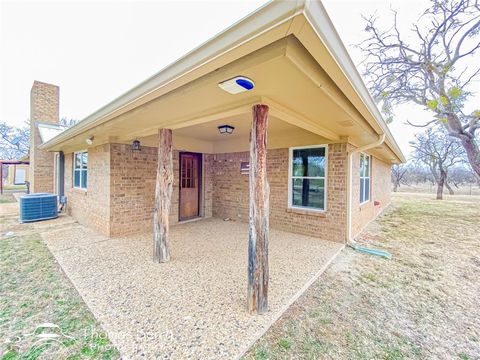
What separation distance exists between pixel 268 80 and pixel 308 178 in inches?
161

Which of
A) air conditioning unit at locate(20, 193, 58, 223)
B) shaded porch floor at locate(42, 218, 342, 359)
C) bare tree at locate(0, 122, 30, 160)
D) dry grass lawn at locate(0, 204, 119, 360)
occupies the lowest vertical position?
dry grass lawn at locate(0, 204, 119, 360)

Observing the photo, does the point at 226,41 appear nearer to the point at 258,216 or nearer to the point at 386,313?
the point at 258,216

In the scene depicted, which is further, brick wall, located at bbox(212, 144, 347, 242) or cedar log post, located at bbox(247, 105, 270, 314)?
brick wall, located at bbox(212, 144, 347, 242)

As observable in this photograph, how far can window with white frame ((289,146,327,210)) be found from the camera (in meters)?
5.49

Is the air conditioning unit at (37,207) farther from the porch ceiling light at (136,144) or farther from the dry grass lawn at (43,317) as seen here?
the porch ceiling light at (136,144)

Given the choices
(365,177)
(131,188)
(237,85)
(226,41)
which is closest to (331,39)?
(226,41)

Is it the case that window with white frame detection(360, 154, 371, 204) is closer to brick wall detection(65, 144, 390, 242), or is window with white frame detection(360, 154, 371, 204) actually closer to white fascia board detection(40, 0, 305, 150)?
brick wall detection(65, 144, 390, 242)

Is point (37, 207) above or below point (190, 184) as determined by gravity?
Result: below

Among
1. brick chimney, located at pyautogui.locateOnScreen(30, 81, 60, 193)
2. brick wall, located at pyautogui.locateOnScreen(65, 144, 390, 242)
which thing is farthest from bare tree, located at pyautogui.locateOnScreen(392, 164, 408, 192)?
brick chimney, located at pyautogui.locateOnScreen(30, 81, 60, 193)

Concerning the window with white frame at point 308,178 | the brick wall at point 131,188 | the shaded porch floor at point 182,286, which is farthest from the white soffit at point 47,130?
the window with white frame at point 308,178

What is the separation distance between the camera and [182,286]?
299cm

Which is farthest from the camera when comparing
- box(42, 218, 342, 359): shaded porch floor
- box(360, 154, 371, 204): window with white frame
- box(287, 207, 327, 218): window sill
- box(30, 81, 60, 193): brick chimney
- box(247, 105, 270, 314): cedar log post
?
box(30, 81, 60, 193): brick chimney

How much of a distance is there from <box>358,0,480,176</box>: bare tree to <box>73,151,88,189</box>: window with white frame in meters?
10.6

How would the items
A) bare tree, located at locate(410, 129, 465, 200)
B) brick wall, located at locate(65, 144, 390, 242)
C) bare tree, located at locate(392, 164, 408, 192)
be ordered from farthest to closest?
bare tree, located at locate(392, 164, 408, 192) → bare tree, located at locate(410, 129, 465, 200) → brick wall, located at locate(65, 144, 390, 242)
